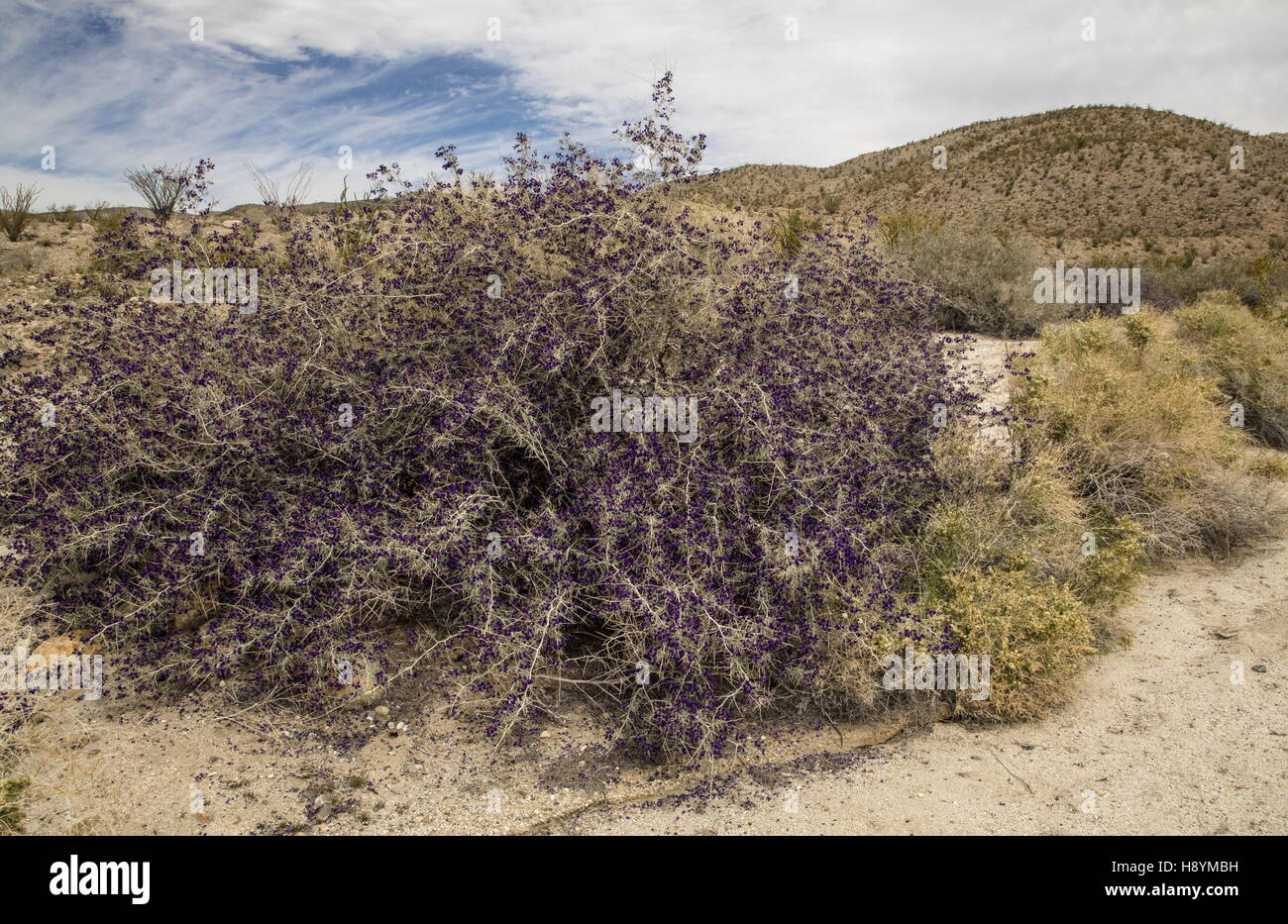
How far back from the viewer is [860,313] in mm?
5727

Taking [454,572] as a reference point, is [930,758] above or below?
below

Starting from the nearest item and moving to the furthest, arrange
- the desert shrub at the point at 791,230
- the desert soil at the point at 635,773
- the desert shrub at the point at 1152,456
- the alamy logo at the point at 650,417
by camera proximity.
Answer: the desert soil at the point at 635,773, the alamy logo at the point at 650,417, the desert shrub at the point at 1152,456, the desert shrub at the point at 791,230

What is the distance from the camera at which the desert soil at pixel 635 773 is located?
312 cm

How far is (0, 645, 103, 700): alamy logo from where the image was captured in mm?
3676

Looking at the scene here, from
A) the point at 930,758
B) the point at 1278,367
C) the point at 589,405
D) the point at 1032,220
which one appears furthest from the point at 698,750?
the point at 1032,220

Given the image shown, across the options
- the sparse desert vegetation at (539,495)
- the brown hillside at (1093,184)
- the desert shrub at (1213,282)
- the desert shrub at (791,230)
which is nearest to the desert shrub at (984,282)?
the desert shrub at (791,230)

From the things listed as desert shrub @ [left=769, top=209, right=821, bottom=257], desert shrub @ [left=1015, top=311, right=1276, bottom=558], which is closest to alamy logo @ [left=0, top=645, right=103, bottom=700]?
desert shrub @ [left=1015, top=311, right=1276, bottom=558]

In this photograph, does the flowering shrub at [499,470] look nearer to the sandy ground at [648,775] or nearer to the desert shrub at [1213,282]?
the sandy ground at [648,775]

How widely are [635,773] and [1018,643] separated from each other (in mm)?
2271

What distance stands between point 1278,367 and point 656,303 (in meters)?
7.94

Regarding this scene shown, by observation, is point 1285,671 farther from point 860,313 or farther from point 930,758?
point 860,313

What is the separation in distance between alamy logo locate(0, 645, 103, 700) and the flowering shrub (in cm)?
23

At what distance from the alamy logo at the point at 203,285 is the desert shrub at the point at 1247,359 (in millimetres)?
9535

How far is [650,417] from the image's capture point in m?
4.05
